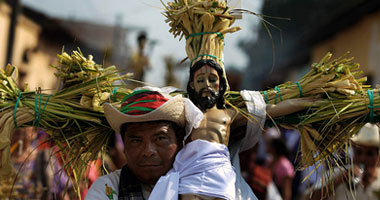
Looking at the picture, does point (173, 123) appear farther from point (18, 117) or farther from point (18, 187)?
point (18, 187)

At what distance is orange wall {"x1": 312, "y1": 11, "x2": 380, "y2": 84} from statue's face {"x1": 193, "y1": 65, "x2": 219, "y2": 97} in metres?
9.01

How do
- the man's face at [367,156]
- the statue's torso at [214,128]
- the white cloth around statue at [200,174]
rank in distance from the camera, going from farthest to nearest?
the man's face at [367,156]
the statue's torso at [214,128]
the white cloth around statue at [200,174]

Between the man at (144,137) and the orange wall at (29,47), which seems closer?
the man at (144,137)

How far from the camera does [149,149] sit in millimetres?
3705

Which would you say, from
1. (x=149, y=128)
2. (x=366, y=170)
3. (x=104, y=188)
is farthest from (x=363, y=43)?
(x=104, y=188)

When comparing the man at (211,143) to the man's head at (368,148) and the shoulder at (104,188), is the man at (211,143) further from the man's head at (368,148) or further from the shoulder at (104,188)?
the man's head at (368,148)

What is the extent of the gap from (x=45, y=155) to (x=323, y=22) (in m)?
9.02

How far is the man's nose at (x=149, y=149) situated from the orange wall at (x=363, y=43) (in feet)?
30.7

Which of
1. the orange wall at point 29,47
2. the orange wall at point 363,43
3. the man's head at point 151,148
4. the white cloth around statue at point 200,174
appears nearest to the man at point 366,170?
the white cloth around statue at point 200,174

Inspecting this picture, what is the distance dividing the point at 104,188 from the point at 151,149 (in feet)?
1.44

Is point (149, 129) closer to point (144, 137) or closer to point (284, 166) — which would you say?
point (144, 137)

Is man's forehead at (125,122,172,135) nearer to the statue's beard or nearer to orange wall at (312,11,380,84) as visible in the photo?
the statue's beard

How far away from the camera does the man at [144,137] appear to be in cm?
372

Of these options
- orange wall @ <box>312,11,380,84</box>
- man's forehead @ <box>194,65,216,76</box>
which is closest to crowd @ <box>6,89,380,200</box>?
man's forehead @ <box>194,65,216,76</box>
